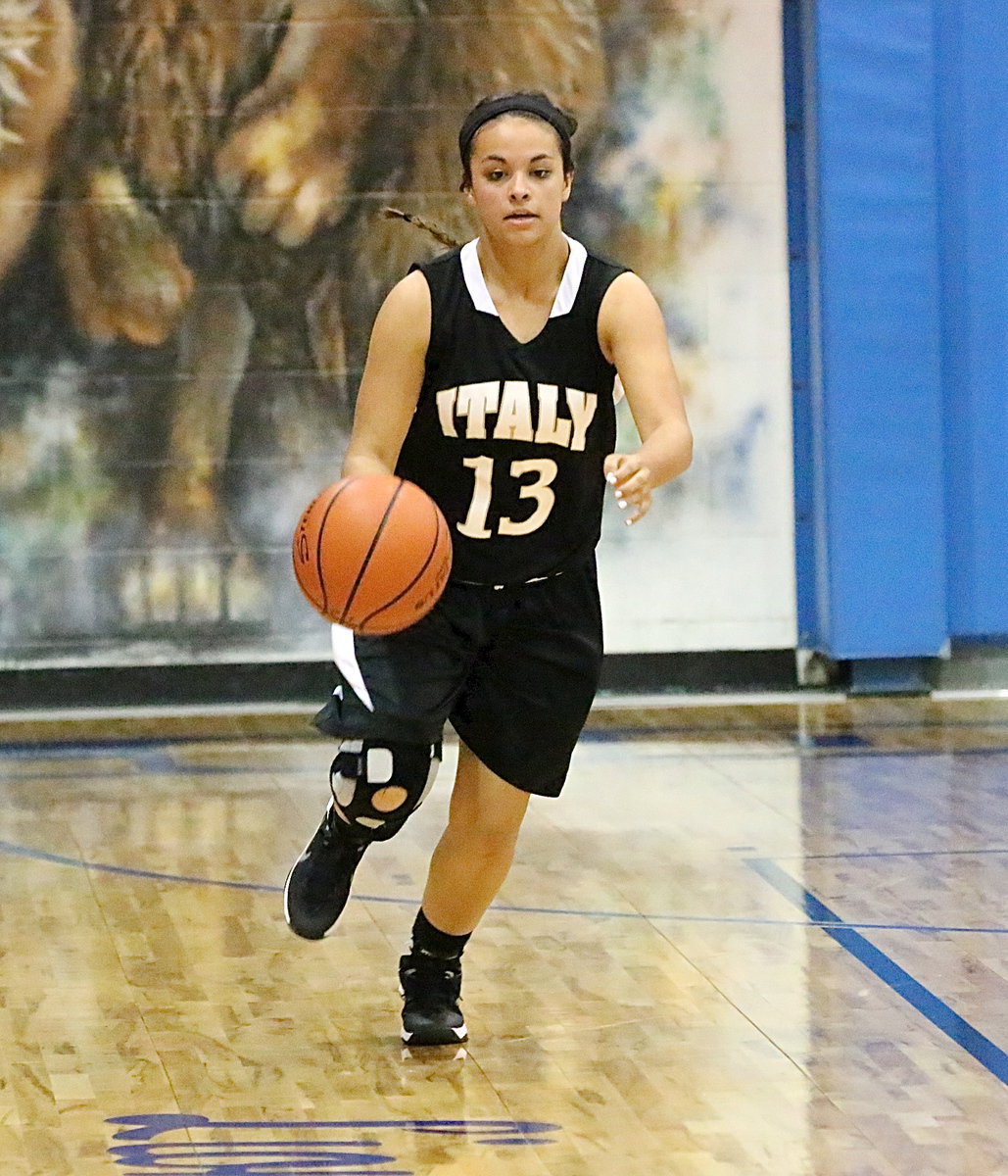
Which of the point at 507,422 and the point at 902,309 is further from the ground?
the point at 902,309

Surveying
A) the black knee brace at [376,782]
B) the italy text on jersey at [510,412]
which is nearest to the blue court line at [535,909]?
the black knee brace at [376,782]

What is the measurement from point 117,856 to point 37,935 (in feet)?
2.70

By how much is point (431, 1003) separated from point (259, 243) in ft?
13.9

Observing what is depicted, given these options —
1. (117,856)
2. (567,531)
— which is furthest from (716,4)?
(567,531)

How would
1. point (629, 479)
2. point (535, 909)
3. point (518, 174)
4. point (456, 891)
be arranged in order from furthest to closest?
1. point (535, 909)
2. point (456, 891)
3. point (518, 174)
4. point (629, 479)

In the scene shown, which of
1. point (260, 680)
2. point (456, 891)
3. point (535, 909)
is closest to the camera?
point (456, 891)

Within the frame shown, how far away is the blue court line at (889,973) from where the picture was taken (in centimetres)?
339

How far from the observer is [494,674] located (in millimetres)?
3375

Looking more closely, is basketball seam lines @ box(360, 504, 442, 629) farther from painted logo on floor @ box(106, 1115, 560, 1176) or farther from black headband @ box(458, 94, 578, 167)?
painted logo on floor @ box(106, 1115, 560, 1176)

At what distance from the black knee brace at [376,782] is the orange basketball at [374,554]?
23 centimetres

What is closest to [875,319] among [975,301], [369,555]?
[975,301]

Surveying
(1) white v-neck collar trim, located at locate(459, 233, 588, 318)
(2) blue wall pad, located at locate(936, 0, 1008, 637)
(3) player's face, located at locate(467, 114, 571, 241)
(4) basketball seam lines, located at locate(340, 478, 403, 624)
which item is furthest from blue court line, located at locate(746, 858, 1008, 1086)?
(2) blue wall pad, located at locate(936, 0, 1008, 637)

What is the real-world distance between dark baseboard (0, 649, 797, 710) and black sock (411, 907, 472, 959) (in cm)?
386

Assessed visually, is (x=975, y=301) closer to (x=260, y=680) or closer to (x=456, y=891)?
(x=260, y=680)
